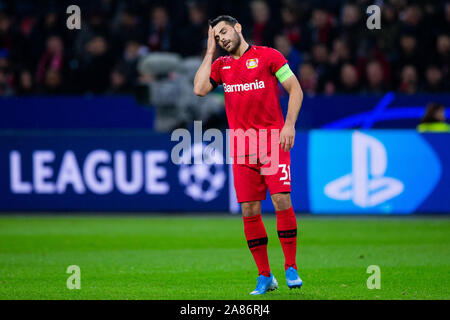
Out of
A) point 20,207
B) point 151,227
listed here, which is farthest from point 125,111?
point 151,227

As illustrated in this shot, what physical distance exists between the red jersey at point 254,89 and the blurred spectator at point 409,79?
934 cm

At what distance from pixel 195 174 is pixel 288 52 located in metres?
3.58

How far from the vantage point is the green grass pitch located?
24.9ft

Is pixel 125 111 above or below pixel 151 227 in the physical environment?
above

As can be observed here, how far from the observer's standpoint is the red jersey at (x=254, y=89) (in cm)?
737

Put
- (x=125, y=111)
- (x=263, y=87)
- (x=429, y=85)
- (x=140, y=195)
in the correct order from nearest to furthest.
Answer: (x=263, y=87) → (x=140, y=195) → (x=429, y=85) → (x=125, y=111)

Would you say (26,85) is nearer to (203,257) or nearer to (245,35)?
(245,35)

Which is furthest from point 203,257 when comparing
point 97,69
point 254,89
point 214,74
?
point 97,69

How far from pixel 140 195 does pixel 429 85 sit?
5936 millimetres

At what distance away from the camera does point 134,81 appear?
17969 mm

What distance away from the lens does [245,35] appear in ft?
58.5

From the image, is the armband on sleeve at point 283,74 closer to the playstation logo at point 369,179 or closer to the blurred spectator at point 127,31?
the playstation logo at point 369,179

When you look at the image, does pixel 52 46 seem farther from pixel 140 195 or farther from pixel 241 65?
pixel 241 65

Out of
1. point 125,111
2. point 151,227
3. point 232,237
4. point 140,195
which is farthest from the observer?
point 125,111
